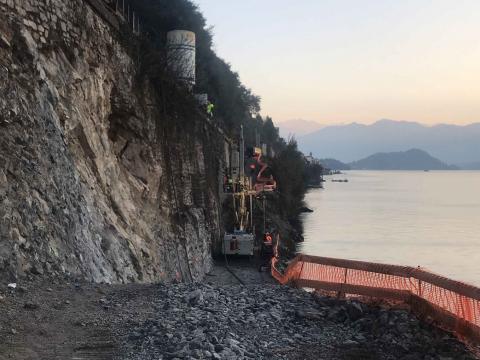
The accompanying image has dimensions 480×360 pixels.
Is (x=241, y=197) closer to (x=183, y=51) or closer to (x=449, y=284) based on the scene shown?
(x=183, y=51)

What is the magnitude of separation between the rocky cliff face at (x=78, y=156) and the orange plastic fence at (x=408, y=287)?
195 inches

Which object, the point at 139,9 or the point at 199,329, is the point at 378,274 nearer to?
the point at 199,329

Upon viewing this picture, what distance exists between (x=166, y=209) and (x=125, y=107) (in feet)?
17.8

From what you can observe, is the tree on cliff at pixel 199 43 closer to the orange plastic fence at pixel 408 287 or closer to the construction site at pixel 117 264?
the construction site at pixel 117 264

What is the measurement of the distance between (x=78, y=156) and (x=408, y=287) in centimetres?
850

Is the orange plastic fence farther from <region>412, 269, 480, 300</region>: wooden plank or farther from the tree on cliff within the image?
the tree on cliff

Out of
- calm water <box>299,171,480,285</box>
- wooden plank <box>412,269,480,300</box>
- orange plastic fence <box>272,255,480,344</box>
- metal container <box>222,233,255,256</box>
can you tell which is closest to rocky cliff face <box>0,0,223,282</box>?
orange plastic fence <box>272,255,480,344</box>

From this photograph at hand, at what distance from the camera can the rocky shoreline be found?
22.5ft

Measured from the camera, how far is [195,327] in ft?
25.6

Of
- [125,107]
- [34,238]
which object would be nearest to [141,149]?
[125,107]

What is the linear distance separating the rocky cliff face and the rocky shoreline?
1363 mm

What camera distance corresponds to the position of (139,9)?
1366 inches

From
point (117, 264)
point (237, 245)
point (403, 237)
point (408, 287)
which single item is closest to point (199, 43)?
point (237, 245)

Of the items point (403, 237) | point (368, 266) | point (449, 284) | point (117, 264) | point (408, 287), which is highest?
point (449, 284)
